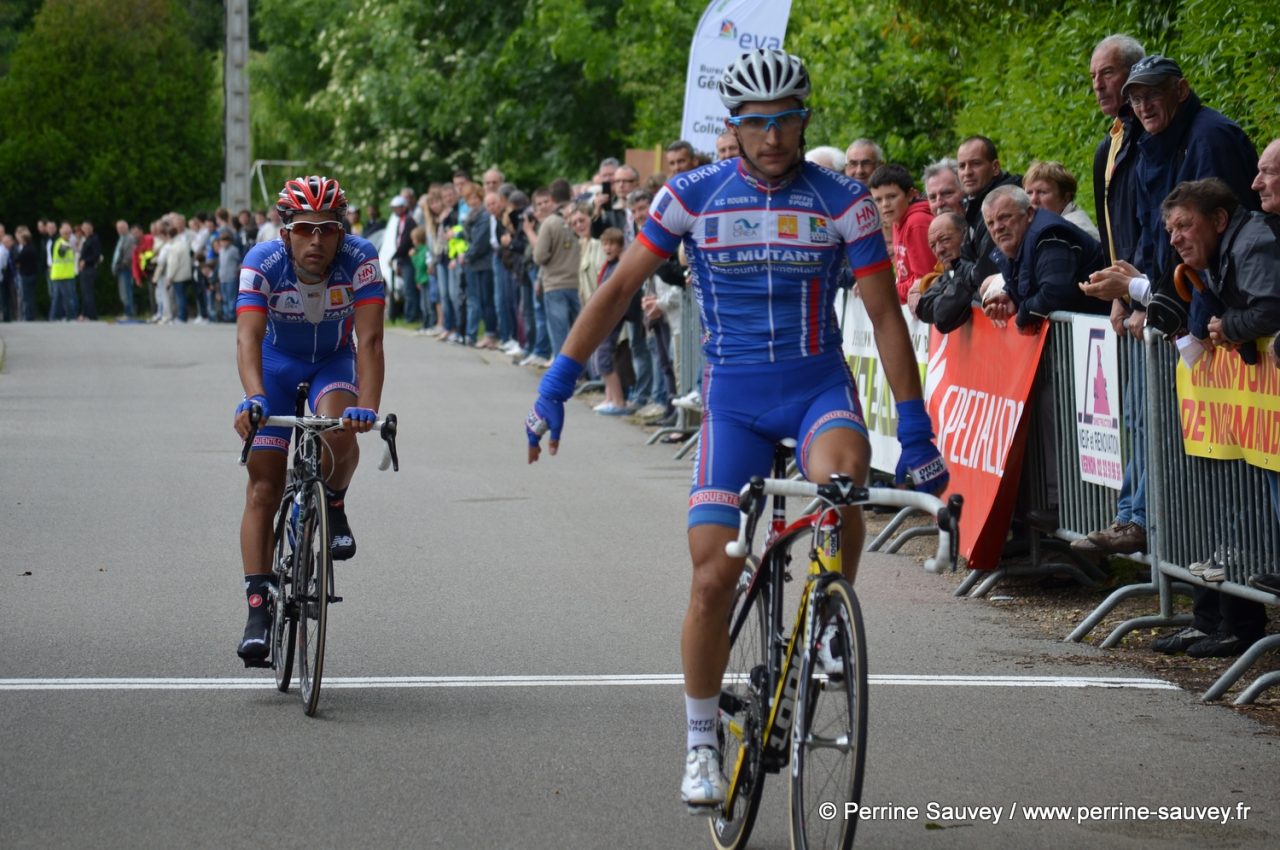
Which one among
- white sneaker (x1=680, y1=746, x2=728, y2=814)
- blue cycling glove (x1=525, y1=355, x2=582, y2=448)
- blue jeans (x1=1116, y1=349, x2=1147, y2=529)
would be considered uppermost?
blue cycling glove (x1=525, y1=355, x2=582, y2=448)

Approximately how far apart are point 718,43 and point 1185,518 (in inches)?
441

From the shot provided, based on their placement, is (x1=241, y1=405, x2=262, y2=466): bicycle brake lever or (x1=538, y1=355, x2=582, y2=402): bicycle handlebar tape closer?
(x1=538, y1=355, x2=582, y2=402): bicycle handlebar tape

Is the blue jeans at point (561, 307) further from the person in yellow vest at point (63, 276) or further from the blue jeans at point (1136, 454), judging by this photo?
the person in yellow vest at point (63, 276)

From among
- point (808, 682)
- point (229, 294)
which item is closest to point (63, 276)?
point (229, 294)

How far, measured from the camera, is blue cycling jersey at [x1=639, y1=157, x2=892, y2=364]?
221 inches

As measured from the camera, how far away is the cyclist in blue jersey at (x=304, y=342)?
7.72 meters

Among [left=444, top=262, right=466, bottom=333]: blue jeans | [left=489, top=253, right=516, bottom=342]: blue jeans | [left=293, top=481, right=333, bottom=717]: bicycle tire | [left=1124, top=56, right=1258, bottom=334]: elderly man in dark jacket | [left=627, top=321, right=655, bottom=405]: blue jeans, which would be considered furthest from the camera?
[left=444, top=262, right=466, bottom=333]: blue jeans

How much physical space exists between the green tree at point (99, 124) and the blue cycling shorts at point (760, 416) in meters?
55.6

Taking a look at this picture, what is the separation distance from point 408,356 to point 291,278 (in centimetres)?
1901

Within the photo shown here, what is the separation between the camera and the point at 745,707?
557 centimetres

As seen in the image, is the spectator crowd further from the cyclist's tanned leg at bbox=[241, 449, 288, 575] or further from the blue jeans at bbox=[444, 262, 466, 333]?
the blue jeans at bbox=[444, 262, 466, 333]

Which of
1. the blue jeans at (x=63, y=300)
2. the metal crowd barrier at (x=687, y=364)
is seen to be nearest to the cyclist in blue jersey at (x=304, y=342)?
the metal crowd barrier at (x=687, y=364)

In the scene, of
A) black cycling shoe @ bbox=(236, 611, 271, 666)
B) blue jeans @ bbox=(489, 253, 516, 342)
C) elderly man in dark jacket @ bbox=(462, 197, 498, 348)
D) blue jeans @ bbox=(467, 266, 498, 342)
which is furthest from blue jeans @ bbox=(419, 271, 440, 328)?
black cycling shoe @ bbox=(236, 611, 271, 666)

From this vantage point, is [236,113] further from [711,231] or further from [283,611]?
[711,231]
